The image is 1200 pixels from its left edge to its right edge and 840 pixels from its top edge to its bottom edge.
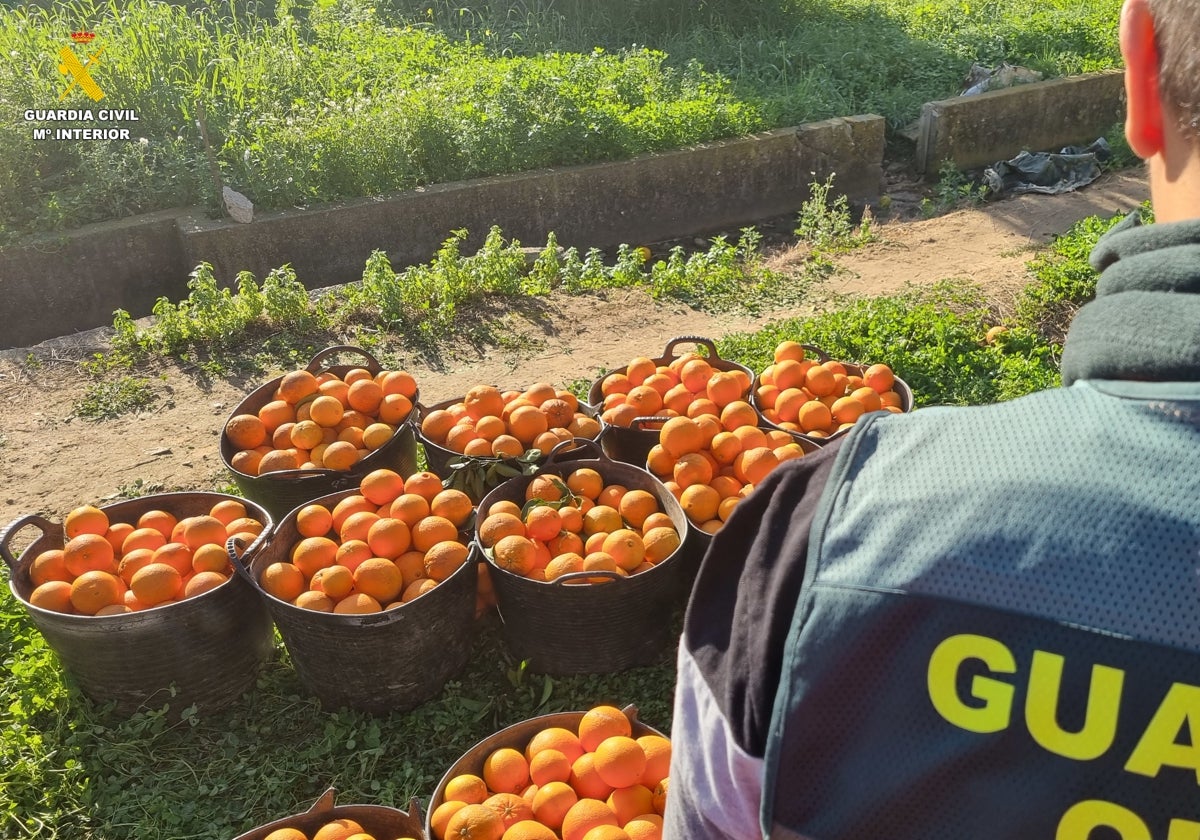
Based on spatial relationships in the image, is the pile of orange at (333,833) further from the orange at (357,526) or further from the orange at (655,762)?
the orange at (357,526)

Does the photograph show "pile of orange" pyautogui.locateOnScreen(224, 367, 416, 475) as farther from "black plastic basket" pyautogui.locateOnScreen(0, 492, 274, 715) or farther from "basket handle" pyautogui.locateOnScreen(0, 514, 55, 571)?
"basket handle" pyautogui.locateOnScreen(0, 514, 55, 571)

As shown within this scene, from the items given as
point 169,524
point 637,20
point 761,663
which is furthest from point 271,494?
point 637,20

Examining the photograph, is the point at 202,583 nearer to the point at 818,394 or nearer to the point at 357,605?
the point at 357,605

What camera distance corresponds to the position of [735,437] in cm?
354

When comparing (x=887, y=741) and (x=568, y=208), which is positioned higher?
(x=887, y=741)

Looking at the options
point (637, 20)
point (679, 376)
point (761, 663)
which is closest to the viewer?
point (761, 663)

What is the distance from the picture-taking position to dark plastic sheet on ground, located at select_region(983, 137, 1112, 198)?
29.5ft

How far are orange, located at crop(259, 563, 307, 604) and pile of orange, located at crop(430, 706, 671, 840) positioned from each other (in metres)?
0.93

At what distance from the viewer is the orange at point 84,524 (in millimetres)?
3264

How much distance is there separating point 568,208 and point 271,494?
17.1ft

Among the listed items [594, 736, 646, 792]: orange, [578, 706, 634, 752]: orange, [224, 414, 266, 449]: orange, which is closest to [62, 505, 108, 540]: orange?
[224, 414, 266, 449]: orange

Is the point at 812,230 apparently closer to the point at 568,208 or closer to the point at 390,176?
the point at 568,208

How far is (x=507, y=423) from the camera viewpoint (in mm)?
3803

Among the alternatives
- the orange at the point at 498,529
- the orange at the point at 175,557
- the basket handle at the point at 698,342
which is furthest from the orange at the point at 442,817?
the basket handle at the point at 698,342
